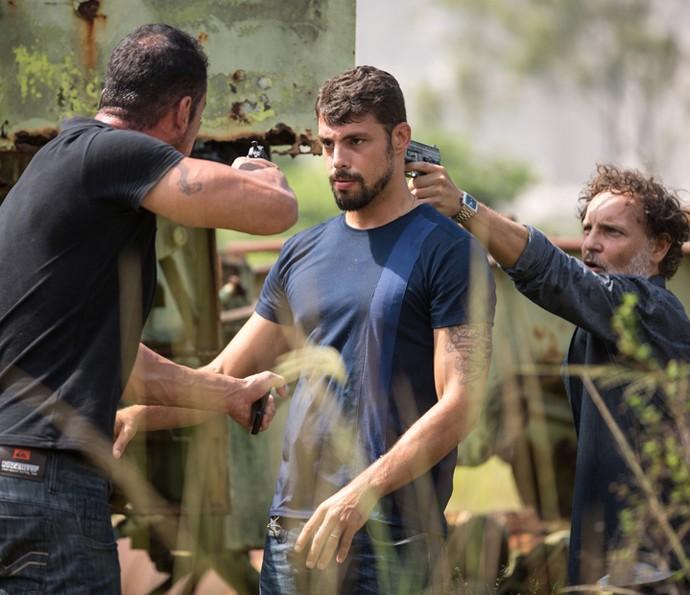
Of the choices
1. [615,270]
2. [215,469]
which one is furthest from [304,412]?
[215,469]

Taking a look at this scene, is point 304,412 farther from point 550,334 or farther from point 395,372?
point 550,334

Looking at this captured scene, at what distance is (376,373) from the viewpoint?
11.8 ft

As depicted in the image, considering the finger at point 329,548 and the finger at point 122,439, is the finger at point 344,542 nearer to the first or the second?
the finger at point 329,548

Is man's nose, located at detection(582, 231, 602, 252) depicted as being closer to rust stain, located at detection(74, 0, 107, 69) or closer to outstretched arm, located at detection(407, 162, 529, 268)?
outstretched arm, located at detection(407, 162, 529, 268)

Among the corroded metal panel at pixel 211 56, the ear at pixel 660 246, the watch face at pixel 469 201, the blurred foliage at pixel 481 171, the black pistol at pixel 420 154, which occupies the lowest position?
the ear at pixel 660 246

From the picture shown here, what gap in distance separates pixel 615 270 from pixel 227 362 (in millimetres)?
1328

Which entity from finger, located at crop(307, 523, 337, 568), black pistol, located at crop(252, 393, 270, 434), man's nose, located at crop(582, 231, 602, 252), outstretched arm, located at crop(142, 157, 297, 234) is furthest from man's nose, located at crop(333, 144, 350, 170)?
finger, located at crop(307, 523, 337, 568)

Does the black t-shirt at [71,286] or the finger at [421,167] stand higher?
the finger at [421,167]

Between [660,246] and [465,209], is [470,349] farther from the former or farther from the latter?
[660,246]

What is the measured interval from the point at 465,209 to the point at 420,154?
0.23 metres

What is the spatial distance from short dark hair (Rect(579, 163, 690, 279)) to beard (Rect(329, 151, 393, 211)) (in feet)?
3.17

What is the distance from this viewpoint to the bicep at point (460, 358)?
138 inches

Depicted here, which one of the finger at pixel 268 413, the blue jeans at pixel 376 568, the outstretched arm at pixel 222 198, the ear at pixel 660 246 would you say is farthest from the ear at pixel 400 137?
the blue jeans at pixel 376 568

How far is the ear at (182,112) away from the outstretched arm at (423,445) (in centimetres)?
92
